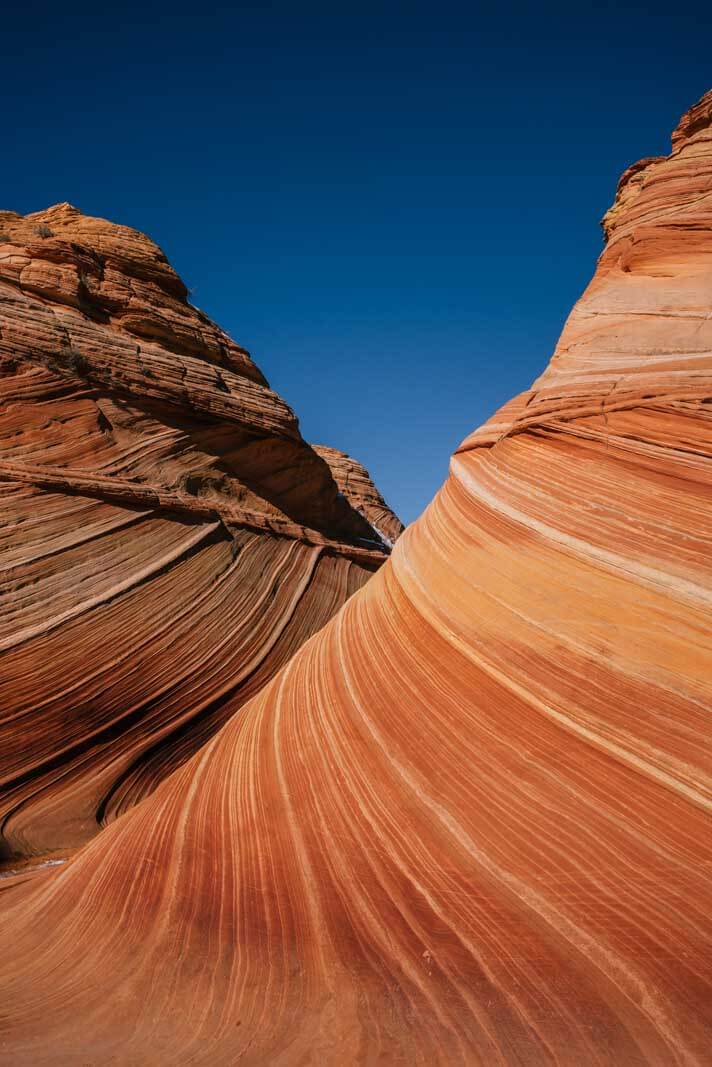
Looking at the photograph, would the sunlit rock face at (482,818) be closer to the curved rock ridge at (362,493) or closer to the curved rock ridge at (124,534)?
the curved rock ridge at (124,534)

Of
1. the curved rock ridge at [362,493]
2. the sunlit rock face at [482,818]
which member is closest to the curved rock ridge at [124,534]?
the sunlit rock face at [482,818]

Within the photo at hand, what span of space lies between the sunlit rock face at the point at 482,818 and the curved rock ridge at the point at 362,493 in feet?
42.2

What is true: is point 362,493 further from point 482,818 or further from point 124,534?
point 482,818

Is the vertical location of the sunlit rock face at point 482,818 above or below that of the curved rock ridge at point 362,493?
below

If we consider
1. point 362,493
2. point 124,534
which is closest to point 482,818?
point 124,534

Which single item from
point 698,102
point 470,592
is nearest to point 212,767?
point 470,592

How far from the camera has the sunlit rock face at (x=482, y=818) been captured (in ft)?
5.99

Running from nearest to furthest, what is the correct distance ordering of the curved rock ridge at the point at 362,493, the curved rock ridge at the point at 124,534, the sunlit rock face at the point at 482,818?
the sunlit rock face at the point at 482,818
the curved rock ridge at the point at 124,534
the curved rock ridge at the point at 362,493

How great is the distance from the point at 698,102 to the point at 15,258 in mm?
7649

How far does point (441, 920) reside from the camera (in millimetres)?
2199

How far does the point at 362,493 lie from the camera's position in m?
17.7

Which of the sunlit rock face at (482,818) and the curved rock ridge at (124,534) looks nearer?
the sunlit rock face at (482,818)

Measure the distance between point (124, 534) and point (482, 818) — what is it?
16.2ft

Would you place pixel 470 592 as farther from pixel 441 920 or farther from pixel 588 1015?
pixel 588 1015
